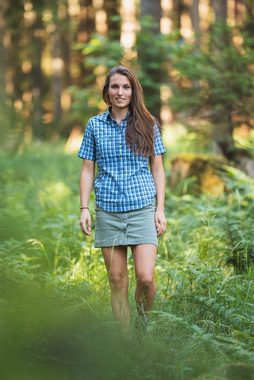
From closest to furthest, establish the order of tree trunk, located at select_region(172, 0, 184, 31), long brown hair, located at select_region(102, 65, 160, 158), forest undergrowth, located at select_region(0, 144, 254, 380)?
forest undergrowth, located at select_region(0, 144, 254, 380) < long brown hair, located at select_region(102, 65, 160, 158) < tree trunk, located at select_region(172, 0, 184, 31)

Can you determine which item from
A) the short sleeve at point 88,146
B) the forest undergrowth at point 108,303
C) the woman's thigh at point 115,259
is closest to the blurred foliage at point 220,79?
the forest undergrowth at point 108,303

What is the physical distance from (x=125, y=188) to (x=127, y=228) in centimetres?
30

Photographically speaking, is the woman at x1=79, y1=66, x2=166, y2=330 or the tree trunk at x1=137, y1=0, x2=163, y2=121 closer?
the woman at x1=79, y1=66, x2=166, y2=330

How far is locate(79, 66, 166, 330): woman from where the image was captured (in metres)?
4.91

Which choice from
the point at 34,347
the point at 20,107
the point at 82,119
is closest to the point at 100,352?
the point at 34,347

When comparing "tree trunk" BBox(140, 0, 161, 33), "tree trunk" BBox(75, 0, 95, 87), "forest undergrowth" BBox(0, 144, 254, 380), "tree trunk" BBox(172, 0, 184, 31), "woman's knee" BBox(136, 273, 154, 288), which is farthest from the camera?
"tree trunk" BBox(172, 0, 184, 31)

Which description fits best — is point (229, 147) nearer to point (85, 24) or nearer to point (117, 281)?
point (117, 281)

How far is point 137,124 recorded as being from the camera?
504 centimetres

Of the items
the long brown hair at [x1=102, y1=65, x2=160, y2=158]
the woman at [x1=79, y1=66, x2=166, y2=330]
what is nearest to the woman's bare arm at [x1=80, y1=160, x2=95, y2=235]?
the woman at [x1=79, y1=66, x2=166, y2=330]

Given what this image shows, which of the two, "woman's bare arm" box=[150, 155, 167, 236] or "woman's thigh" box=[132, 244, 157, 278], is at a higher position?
"woman's bare arm" box=[150, 155, 167, 236]

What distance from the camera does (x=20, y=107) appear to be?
2818 millimetres

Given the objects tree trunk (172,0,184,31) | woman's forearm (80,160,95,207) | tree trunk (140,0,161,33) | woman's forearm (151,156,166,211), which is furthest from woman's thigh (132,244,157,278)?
tree trunk (172,0,184,31)

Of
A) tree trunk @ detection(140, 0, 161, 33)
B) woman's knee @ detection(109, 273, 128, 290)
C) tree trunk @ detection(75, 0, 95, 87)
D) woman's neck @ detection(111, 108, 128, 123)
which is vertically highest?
tree trunk @ detection(75, 0, 95, 87)

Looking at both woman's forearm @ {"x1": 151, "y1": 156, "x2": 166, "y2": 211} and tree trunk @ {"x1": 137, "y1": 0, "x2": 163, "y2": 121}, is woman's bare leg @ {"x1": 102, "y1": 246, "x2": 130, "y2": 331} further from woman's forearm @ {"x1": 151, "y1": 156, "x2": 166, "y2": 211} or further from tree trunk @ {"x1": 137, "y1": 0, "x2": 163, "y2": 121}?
tree trunk @ {"x1": 137, "y1": 0, "x2": 163, "y2": 121}
